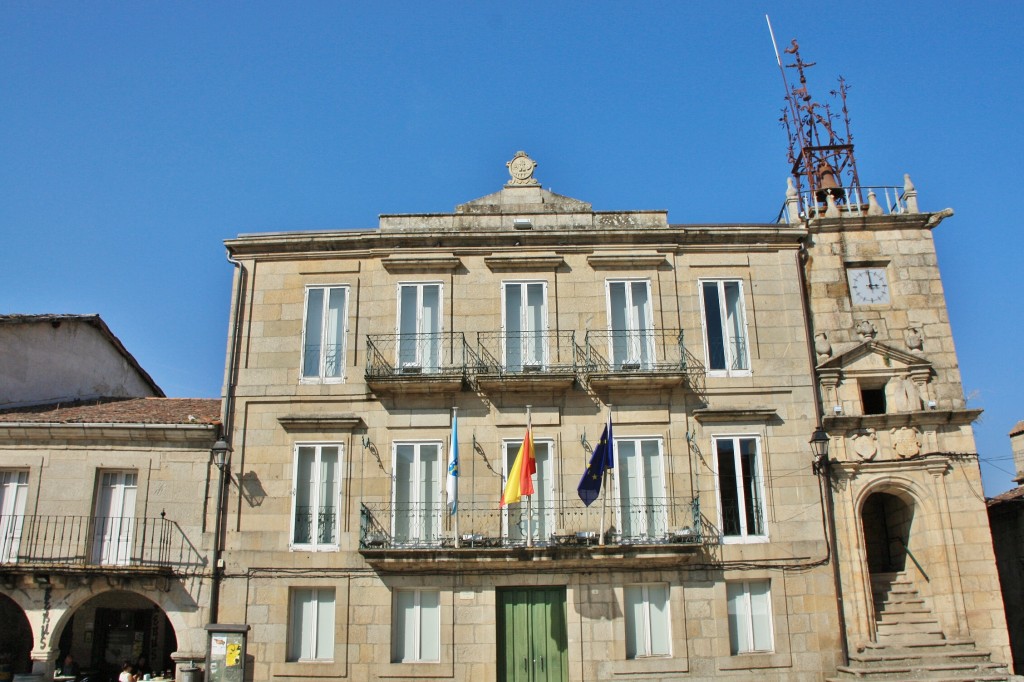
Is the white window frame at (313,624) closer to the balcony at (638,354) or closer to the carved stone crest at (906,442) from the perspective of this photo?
the balcony at (638,354)

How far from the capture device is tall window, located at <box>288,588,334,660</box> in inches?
707

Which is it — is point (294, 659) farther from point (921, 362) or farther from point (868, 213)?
point (868, 213)

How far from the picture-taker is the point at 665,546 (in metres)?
17.5

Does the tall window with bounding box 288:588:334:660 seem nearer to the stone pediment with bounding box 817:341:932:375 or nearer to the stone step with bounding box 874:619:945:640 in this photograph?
the stone step with bounding box 874:619:945:640

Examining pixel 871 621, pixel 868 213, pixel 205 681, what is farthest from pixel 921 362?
pixel 205 681

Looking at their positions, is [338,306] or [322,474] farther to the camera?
[338,306]

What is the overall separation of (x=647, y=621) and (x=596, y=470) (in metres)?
3.48

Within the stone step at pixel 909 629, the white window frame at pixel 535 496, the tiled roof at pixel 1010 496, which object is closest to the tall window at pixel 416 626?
the white window frame at pixel 535 496

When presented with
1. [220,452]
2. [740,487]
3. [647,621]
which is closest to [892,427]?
[740,487]

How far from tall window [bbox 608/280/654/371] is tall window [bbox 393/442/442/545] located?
458cm

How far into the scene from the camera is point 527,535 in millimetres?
17906

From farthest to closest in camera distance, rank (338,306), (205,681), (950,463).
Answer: (338,306) → (950,463) → (205,681)

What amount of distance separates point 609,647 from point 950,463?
330 inches

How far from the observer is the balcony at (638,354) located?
1886cm
